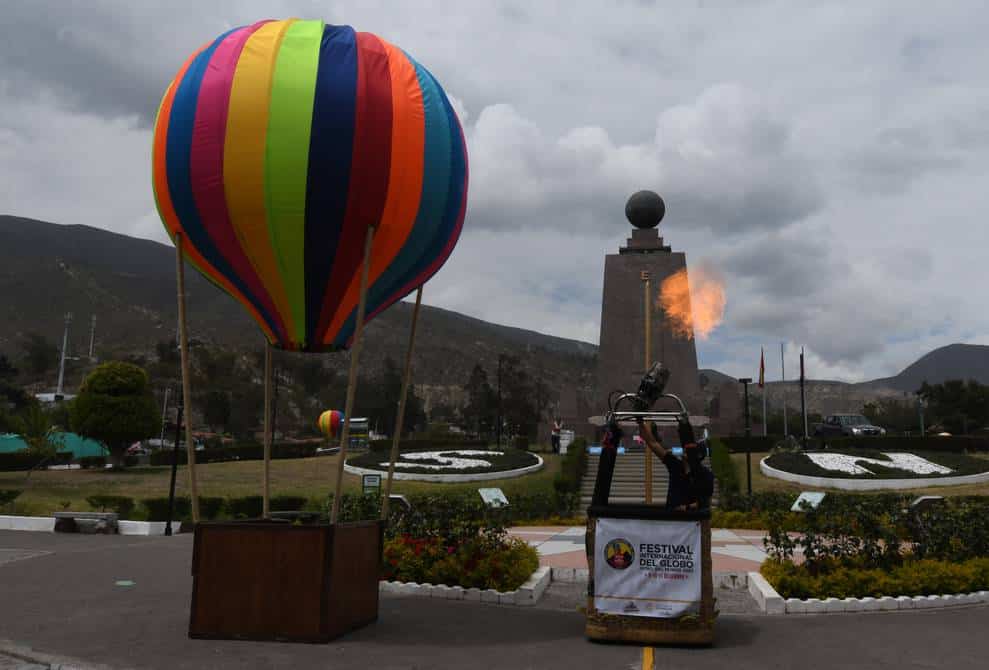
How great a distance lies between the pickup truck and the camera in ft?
170

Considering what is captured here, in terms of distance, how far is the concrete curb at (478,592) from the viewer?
1263 cm

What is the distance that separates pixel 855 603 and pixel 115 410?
160 ft

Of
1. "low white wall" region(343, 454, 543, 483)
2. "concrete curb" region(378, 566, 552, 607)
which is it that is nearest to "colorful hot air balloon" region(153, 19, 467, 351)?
"concrete curb" region(378, 566, 552, 607)

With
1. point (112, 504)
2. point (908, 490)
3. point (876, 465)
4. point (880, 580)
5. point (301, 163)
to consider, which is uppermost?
point (301, 163)

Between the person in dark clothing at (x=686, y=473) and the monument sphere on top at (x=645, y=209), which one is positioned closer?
the person in dark clothing at (x=686, y=473)

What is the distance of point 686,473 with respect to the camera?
33.7 feet

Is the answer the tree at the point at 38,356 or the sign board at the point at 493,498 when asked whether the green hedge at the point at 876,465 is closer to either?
the sign board at the point at 493,498

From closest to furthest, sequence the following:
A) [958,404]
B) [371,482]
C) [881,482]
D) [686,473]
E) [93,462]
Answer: [686,473]
[371,482]
[881,482]
[93,462]
[958,404]

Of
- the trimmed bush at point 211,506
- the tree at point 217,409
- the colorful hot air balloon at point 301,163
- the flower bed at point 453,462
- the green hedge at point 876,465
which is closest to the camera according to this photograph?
the colorful hot air balloon at point 301,163

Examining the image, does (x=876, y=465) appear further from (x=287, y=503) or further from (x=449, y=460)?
(x=287, y=503)

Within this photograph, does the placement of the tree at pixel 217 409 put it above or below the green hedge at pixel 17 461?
above

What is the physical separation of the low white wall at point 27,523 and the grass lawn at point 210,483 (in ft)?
9.21

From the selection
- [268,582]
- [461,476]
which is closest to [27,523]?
[461,476]

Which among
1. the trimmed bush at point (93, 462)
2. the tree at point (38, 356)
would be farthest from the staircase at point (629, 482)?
the tree at point (38, 356)
